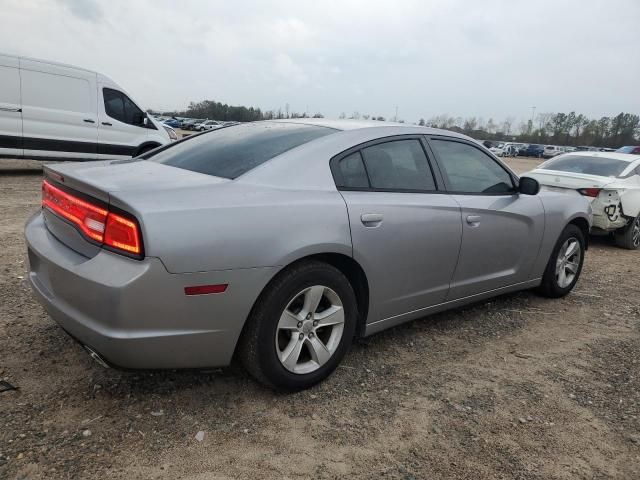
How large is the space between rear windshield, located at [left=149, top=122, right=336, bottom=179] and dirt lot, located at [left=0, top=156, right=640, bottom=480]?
3.89 ft

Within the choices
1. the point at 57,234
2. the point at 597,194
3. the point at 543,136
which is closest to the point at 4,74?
the point at 57,234

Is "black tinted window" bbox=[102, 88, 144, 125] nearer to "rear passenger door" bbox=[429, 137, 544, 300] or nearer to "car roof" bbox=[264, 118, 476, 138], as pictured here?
"car roof" bbox=[264, 118, 476, 138]

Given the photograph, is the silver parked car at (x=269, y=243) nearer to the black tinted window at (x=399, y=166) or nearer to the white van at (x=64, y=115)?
the black tinted window at (x=399, y=166)

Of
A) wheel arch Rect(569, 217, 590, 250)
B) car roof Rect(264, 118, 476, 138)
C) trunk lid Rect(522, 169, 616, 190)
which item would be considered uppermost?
car roof Rect(264, 118, 476, 138)

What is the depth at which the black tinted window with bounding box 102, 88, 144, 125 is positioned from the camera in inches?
406

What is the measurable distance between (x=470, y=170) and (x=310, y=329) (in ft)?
6.03

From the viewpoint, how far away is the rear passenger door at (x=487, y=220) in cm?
355

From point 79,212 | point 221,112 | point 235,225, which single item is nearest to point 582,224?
point 235,225

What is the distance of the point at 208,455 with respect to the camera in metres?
2.25

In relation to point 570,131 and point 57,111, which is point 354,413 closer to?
point 57,111

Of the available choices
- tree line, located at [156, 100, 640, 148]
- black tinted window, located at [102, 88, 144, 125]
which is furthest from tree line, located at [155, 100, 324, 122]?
black tinted window, located at [102, 88, 144, 125]

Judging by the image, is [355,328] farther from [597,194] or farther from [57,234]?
[597,194]

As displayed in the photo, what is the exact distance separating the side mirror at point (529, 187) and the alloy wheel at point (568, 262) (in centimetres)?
84

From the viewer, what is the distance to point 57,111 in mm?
9688
